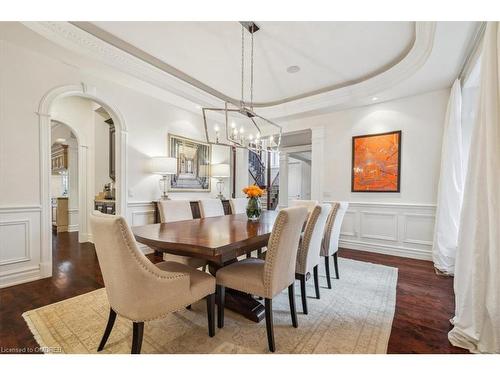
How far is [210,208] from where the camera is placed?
125 inches

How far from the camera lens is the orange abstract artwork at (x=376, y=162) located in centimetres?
376

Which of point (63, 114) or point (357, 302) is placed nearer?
point (357, 302)

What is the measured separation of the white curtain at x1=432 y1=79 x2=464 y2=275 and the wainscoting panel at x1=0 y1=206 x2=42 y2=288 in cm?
494

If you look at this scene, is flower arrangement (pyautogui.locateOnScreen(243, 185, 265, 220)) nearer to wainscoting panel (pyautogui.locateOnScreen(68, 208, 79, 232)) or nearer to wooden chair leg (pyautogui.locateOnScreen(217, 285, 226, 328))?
wooden chair leg (pyautogui.locateOnScreen(217, 285, 226, 328))

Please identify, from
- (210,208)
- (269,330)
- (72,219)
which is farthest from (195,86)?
(72,219)

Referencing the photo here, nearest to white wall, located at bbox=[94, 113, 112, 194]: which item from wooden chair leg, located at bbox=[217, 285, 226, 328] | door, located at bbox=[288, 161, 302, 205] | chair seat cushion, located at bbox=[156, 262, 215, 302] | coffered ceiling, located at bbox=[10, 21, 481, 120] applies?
coffered ceiling, located at bbox=[10, 21, 481, 120]

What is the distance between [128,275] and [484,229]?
2157 mm

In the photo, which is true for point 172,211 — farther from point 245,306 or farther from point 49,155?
point 49,155

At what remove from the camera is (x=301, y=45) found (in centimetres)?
272

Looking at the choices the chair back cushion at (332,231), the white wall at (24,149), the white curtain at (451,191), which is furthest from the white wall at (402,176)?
the white wall at (24,149)
